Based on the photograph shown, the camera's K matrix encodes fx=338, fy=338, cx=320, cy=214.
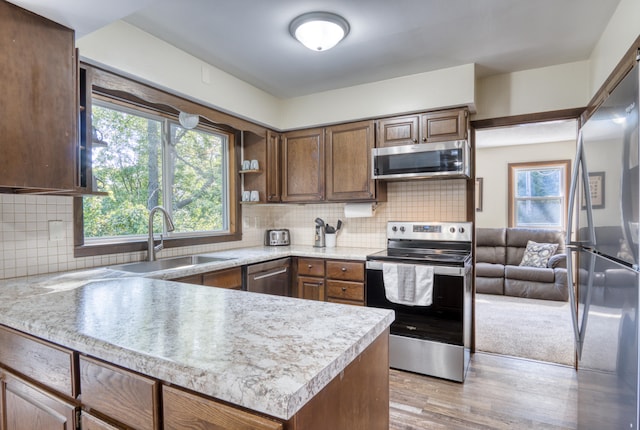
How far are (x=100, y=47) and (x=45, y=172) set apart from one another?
2.91 ft

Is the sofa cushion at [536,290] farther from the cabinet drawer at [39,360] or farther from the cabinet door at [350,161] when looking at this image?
the cabinet drawer at [39,360]

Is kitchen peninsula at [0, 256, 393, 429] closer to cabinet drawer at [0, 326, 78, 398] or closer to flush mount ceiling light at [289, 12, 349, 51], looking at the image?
cabinet drawer at [0, 326, 78, 398]

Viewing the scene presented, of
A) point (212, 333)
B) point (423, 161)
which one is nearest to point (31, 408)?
point (212, 333)

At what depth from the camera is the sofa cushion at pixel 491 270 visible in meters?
4.90

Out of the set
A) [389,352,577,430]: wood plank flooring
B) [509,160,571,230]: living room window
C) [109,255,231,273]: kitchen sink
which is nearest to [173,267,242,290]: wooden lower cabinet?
[109,255,231,273]: kitchen sink

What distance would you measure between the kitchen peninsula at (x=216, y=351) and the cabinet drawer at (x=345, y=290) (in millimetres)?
1646

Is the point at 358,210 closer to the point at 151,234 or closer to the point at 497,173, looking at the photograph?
the point at 151,234

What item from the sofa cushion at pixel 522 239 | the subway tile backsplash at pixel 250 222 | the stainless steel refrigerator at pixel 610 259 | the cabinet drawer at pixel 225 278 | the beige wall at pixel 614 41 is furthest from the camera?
the sofa cushion at pixel 522 239

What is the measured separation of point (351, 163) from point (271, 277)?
4.13 feet

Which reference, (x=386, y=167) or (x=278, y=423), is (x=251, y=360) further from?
(x=386, y=167)

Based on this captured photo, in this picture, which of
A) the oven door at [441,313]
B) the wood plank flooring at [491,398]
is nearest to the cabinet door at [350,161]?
the oven door at [441,313]

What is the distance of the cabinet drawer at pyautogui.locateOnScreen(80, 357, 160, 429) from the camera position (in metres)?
0.80

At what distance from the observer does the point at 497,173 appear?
589 centimetres

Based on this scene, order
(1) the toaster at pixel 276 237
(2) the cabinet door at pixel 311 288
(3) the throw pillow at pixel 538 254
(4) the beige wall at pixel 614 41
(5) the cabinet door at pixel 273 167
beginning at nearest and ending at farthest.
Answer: (4) the beige wall at pixel 614 41 → (2) the cabinet door at pixel 311 288 → (5) the cabinet door at pixel 273 167 → (1) the toaster at pixel 276 237 → (3) the throw pillow at pixel 538 254
